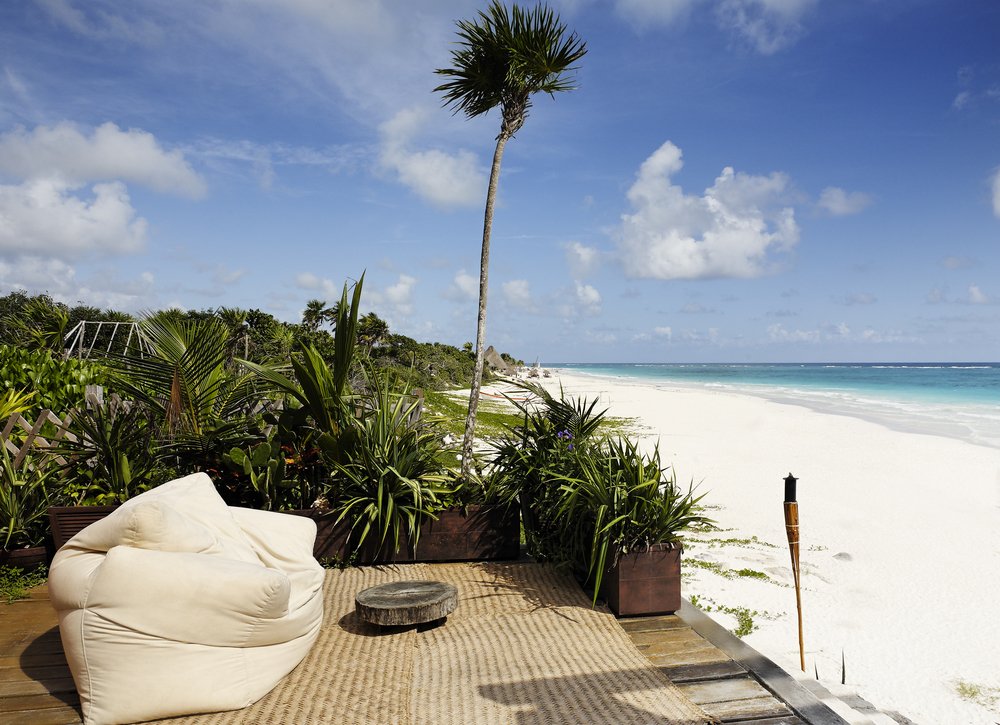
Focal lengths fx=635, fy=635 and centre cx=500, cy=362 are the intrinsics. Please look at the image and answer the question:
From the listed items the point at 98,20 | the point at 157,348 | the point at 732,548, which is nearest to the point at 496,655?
the point at 157,348

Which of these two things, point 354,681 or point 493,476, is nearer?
point 354,681

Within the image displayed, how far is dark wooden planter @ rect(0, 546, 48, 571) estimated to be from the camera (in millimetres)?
4301

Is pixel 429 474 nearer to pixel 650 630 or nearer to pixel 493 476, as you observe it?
pixel 493 476

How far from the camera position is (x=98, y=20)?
670 centimetres

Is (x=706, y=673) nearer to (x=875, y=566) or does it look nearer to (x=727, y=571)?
(x=727, y=571)

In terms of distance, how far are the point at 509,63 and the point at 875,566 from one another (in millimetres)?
5709

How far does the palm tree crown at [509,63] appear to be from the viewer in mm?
5387

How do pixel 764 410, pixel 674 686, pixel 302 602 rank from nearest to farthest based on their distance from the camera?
pixel 674 686
pixel 302 602
pixel 764 410

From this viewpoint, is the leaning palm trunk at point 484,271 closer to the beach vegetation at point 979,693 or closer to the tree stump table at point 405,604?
the tree stump table at point 405,604

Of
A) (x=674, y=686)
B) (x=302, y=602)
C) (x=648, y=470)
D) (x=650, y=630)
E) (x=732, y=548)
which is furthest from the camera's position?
(x=732, y=548)

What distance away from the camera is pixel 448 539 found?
4.65m

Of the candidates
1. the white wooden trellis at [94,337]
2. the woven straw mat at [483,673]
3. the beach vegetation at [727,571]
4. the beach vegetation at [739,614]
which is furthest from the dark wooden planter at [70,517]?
the beach vegetation at [727,571]

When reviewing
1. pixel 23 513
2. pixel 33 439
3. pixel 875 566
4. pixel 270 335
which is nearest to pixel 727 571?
pixel 875 566

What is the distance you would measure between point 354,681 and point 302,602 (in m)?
0.45
